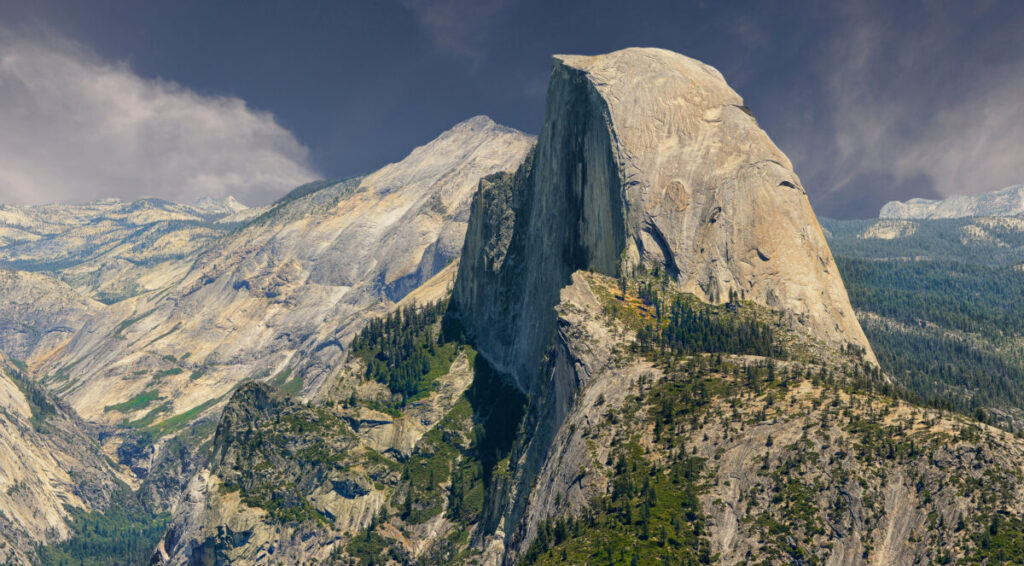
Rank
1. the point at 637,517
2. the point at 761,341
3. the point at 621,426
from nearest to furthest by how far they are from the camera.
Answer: the point at 637,517 < the point at 621,426 < the point at 761,341

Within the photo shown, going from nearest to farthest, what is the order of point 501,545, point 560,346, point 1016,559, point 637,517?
1. point 1016,559
2. point 637,517
3. point 560,346
4. point 501,545

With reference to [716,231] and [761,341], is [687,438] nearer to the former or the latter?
[761,341]

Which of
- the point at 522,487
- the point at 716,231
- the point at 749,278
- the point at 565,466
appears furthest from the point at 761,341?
the point at 522,487

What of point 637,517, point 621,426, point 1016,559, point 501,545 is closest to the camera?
point 1016,559

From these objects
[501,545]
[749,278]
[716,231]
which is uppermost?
[716,231]

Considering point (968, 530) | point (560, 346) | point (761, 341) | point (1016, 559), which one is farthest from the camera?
point (560, 346)

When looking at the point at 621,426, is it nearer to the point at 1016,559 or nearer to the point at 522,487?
the point at 522,487

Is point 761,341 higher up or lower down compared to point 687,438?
higher up

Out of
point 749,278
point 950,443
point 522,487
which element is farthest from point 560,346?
point 950,443

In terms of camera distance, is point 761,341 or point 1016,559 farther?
point 761,341
